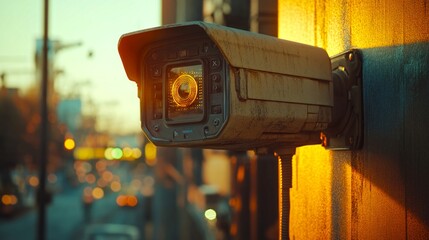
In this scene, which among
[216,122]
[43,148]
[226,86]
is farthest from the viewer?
[43,148]

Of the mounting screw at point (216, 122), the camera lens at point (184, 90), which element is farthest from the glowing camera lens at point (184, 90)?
the mounting screw at point (216, 122)

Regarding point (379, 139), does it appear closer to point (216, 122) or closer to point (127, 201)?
point (216, 122)

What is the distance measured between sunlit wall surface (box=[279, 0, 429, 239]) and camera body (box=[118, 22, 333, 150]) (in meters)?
0.24

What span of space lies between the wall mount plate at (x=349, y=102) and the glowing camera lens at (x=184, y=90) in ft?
2.32

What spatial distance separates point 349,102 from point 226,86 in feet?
2.52

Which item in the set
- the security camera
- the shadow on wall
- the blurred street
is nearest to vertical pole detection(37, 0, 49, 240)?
the security camera

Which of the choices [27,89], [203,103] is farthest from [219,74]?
[27,89]

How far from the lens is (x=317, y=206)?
13.6ft

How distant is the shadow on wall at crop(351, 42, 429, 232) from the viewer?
9.57 feet

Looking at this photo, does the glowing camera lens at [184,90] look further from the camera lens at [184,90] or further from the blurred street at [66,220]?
the blurred street at [66,220]

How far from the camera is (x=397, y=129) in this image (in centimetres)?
314

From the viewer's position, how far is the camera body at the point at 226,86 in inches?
122

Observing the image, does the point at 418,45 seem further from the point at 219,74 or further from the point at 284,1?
the point at 284,1

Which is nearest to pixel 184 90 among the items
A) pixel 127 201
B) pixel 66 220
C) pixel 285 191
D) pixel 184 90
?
pixel 184 90
